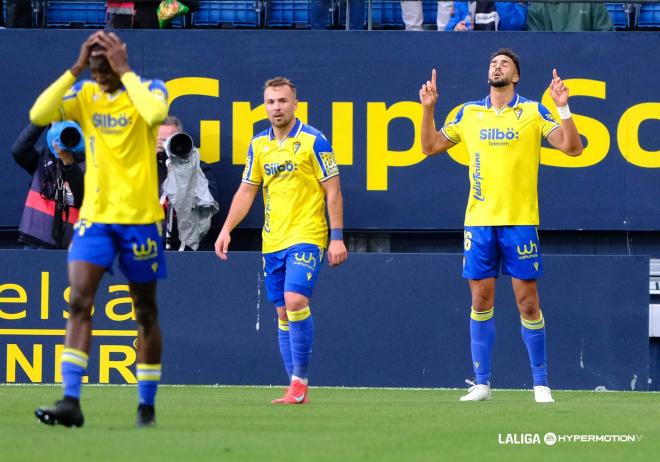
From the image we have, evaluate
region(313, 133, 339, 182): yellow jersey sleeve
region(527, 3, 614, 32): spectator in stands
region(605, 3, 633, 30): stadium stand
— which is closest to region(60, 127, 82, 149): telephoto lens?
region(313, 133, 339, 182): yellow jersey sleeve

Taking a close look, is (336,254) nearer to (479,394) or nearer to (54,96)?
(479,394)

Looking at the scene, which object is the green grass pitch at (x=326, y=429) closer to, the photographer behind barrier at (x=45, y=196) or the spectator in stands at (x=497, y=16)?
the photographer behind barrier at (x=45, y=196)

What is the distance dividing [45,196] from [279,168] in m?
3.61

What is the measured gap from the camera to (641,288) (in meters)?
12.6

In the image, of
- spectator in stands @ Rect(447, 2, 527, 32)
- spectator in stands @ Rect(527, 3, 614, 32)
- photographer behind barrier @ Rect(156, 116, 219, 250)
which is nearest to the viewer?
photographer behind barrier @ Rect(156, 116, 219, 250)

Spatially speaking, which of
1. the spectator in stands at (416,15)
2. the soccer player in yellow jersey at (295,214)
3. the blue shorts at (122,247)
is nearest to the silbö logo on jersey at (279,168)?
the soccer player in yellow jersey at (295,214)

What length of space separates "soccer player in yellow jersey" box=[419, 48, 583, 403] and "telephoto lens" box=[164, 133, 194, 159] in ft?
10.7

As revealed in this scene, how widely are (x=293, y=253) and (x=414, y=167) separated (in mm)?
3999

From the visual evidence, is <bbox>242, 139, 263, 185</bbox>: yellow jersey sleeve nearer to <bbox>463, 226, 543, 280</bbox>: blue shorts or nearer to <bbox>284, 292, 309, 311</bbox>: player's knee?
<bbox>284, 292, 309, 311</bbox>: player's knee

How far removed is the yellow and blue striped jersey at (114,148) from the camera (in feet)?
24.1

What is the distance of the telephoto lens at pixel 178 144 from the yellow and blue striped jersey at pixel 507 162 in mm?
3508

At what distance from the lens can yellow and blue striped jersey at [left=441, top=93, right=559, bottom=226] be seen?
10.0 m

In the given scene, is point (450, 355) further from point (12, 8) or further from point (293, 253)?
point (12, 8)

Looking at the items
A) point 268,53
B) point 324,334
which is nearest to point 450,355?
point 324,334
